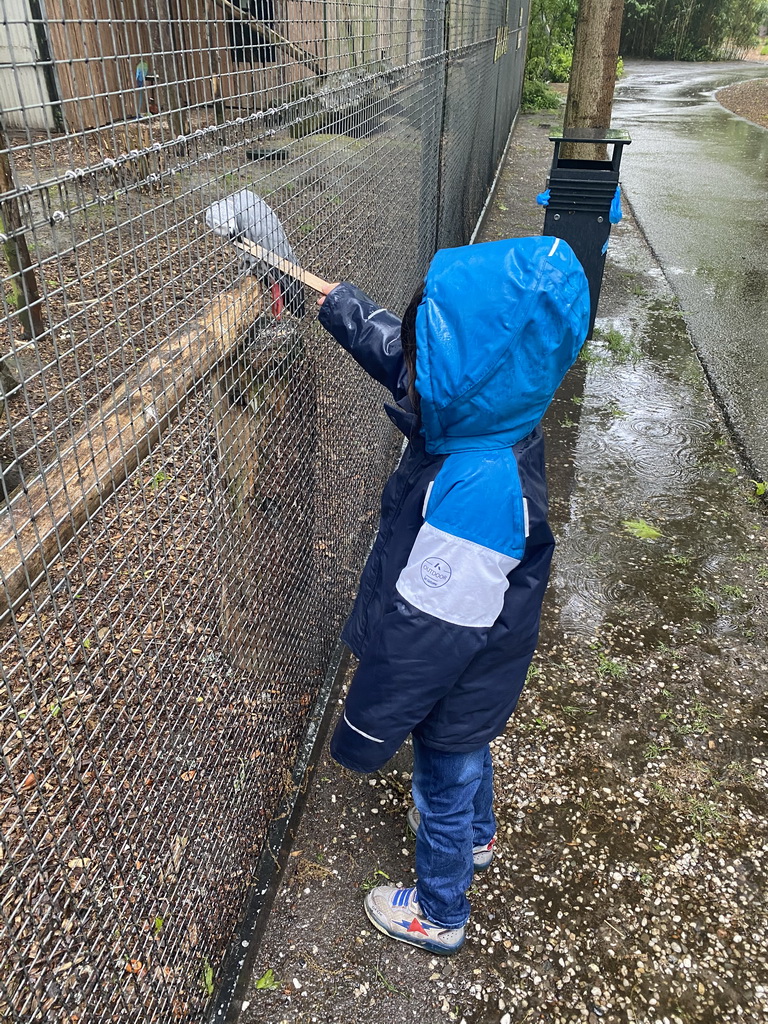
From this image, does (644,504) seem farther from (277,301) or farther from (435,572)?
(435,572)

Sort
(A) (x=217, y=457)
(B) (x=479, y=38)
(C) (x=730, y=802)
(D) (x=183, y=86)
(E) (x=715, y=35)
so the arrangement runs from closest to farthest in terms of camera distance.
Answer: (D) (x=183, y=86), (A) (x=217, y=457), (C) (x=730, y=802), (B) (x=479, y=38), (E) (x=715, y=35)

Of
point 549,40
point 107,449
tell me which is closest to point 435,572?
point 107,449

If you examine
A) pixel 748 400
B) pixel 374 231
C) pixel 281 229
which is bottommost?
pixel 748 400

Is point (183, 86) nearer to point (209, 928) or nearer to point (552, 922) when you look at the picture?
point (209, 928)

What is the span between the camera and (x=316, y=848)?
2.49 metres

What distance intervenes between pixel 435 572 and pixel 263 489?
2.50 feet

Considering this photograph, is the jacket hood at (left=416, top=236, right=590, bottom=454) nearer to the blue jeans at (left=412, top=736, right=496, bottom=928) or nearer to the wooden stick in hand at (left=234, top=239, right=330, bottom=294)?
the wooden stick in hand at (left=234, top=239, right=330, bottom=294)

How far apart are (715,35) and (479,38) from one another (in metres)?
41.4

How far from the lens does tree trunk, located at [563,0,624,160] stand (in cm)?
678

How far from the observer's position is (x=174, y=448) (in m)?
2.14

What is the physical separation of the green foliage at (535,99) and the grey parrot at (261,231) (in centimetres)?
2138

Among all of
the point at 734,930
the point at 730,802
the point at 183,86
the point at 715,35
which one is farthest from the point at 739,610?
the point at 715,35

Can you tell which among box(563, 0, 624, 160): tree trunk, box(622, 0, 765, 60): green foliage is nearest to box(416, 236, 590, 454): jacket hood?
box(563, 0, 624, 160): tree trunk

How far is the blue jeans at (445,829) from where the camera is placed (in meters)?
2.05
